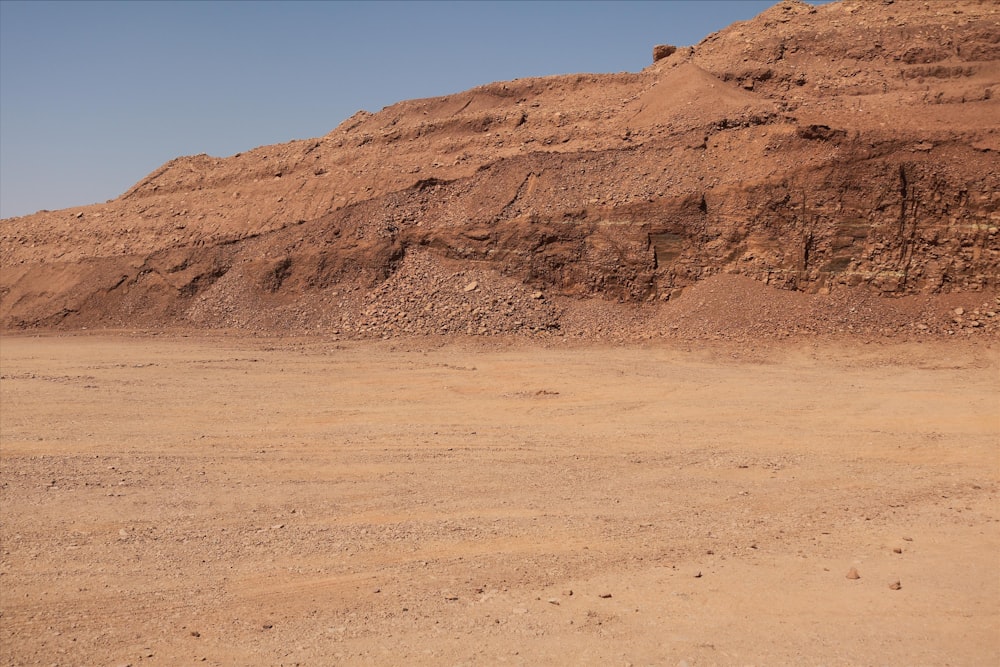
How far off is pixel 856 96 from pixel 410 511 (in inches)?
834

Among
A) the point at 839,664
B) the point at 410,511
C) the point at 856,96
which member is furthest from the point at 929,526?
the point at 856,96

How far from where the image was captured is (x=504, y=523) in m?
7.76

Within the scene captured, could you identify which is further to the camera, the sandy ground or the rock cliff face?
the rock cliff face

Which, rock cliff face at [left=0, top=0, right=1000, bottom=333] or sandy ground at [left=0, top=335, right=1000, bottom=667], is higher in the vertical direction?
rock cliff face at [left=0, top=0, right=1000, bottom=333]

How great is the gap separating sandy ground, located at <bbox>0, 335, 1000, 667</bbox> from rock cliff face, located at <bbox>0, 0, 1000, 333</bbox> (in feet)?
19.5

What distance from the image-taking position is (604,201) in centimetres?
2205

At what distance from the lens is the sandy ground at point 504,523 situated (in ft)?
18.2

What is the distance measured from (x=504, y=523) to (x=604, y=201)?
50.7 feet

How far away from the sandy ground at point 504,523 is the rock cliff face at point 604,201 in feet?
19.5

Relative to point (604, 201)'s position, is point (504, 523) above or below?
below

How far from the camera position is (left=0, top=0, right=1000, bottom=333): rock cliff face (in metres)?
19.8

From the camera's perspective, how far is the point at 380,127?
32.0 m

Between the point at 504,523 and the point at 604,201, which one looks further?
the point at 604,201

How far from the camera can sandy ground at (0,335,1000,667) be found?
5.55 meters
